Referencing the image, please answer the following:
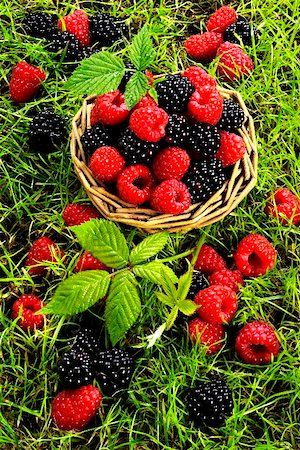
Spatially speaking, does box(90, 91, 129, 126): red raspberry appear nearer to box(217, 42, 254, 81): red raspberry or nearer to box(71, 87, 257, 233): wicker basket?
box(71, 87, 257, 233): wicker basket

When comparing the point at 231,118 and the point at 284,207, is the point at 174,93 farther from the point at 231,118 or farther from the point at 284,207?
the point at 284,207

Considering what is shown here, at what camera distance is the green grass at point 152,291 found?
2.07 metres

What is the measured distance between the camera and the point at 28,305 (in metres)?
2.21

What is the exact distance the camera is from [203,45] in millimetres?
2709

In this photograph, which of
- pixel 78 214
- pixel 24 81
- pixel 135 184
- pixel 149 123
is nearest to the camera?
pixel 149 123

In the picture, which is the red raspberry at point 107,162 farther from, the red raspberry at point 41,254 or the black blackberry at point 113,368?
the black blackberry at point 113,368

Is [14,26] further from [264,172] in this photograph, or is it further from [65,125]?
[264,172]

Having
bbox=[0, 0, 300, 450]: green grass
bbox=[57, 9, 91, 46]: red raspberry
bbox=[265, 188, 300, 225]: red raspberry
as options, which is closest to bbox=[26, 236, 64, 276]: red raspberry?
bbox=[0, 0, 300, 450]: green grass

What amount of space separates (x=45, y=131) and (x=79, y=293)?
62cm

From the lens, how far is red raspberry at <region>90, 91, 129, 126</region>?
2201 mm

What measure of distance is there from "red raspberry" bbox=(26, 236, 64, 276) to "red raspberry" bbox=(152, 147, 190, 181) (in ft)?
1.26

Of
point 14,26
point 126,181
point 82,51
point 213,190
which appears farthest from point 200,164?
point 14,26

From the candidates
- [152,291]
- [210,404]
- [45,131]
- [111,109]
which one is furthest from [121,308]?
[45,131]

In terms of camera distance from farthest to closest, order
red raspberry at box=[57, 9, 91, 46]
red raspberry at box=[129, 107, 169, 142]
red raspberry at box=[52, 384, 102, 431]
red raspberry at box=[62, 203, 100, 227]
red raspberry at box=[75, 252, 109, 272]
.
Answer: red raspberry at box=[57, 9, 91, 46] → red raspberry at box=[62, 203, 100, 227] → red raspberry at box=[75, 252, 109, 272] → red raspberry at box=[129, 107, 169, 142] → red raspberry at box=[52, 384, 102, 431]
